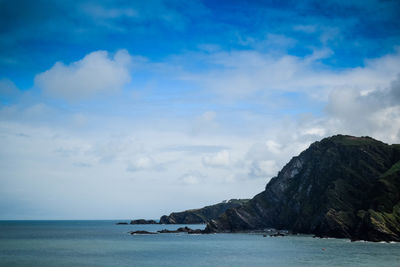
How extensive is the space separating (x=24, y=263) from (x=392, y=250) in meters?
87.3

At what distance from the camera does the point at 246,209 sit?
193750 mm

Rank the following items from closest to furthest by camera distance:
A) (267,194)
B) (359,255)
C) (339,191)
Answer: (359,255) < (339,191) < (267,194)

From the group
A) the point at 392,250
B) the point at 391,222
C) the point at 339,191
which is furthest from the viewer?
the point at 339,191

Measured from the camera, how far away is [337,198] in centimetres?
15950

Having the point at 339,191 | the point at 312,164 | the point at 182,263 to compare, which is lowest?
the point at 182,263

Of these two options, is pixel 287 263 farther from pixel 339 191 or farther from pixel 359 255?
pixel 339 191

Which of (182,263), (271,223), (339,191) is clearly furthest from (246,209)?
(182,263)

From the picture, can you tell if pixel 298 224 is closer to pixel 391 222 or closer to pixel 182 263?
pixel 391 222

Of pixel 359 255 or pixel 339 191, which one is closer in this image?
pixel 359 255

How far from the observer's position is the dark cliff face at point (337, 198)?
447 ft

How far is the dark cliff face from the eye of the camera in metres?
136

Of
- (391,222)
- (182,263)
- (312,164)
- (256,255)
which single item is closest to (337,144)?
(312,164)

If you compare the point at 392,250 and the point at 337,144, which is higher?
the point at 337,144

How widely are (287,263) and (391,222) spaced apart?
223ft
